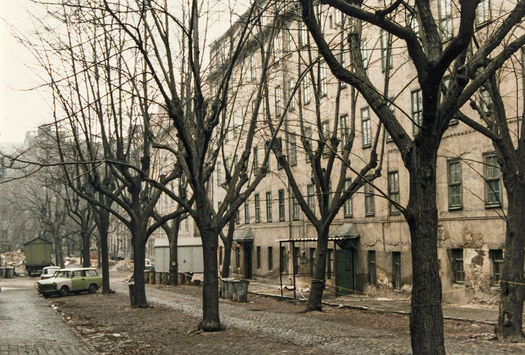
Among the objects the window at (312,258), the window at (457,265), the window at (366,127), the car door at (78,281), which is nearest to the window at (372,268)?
the window at (366,127)

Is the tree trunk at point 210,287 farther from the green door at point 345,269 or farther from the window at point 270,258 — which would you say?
the window at point 270,258

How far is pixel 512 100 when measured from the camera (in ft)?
71.2

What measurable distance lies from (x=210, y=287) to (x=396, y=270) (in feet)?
46.4

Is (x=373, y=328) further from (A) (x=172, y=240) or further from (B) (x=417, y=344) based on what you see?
(A) (x=172, y=240)

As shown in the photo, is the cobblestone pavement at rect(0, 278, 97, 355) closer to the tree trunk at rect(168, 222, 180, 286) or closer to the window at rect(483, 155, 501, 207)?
the tree trunk at rect(168, 222, 180, 286)

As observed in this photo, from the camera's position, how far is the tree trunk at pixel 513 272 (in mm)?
13328

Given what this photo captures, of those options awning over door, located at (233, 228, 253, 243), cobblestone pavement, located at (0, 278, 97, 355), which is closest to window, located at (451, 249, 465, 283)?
cobblestone pavement, located at (0, 278, 97, 355)

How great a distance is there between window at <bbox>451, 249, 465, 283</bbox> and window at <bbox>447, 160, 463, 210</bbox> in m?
1.74

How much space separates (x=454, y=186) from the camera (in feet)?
80.8

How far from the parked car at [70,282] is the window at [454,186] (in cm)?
1999

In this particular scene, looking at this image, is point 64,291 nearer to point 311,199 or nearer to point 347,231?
point 311,199

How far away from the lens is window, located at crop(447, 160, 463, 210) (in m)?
24.2

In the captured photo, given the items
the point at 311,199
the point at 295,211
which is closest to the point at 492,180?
the point at 311,199

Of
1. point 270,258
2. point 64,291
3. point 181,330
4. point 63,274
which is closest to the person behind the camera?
point 181,330
